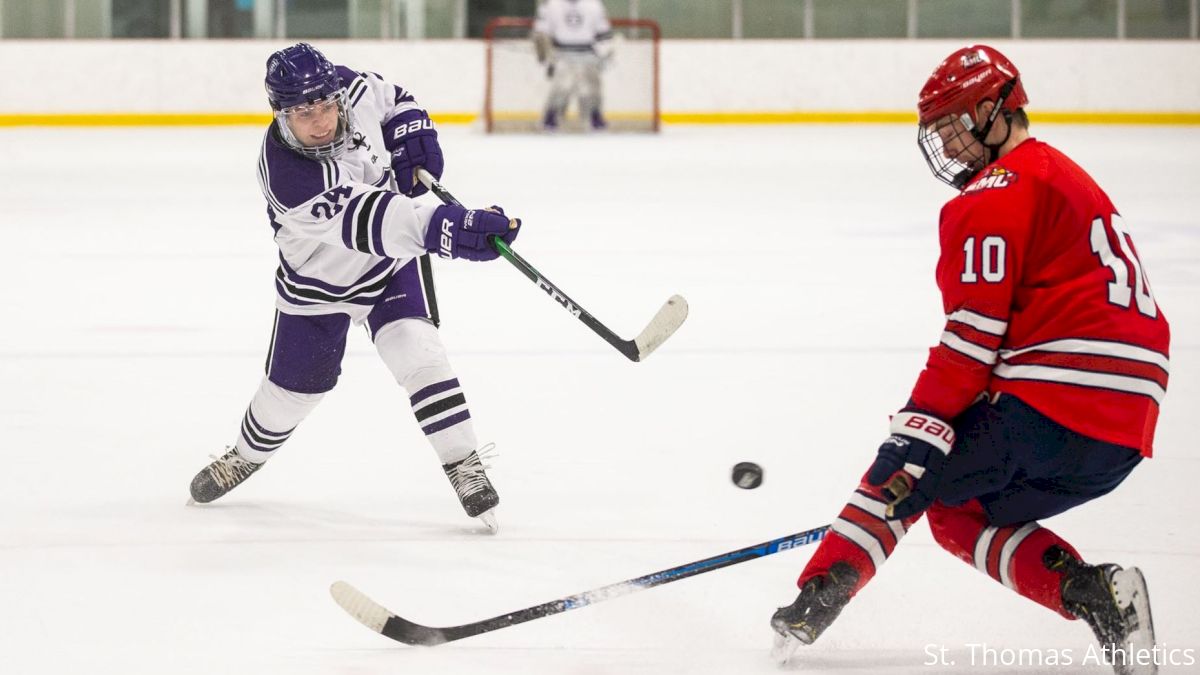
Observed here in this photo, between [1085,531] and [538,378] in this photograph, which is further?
[538,378]

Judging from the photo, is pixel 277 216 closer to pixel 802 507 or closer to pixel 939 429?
pixel 802 507

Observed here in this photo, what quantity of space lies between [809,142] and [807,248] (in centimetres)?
490

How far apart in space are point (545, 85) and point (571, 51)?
43 centimetres

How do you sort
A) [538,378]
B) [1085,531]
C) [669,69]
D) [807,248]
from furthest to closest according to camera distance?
[669,69]
[807,248]
[538,378]
[1085,531]

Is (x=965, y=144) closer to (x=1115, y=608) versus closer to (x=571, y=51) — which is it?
(x=1115, y=608)

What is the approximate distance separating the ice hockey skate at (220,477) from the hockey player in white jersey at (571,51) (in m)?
9.00

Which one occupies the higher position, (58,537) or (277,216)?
(277,216)

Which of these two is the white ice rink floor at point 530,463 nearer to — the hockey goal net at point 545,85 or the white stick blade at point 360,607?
the white stick blade at point 360,607

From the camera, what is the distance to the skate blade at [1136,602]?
1.93 meters

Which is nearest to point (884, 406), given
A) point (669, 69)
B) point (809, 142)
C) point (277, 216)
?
point (277, 216)

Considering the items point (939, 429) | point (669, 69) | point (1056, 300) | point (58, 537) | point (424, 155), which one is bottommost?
Result: point (58, 537)

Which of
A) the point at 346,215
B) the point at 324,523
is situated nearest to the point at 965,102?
the point at 346,215

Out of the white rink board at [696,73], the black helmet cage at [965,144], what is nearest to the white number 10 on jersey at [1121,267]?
the black helmet cage at [965,144]

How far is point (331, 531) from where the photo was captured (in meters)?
2.82
